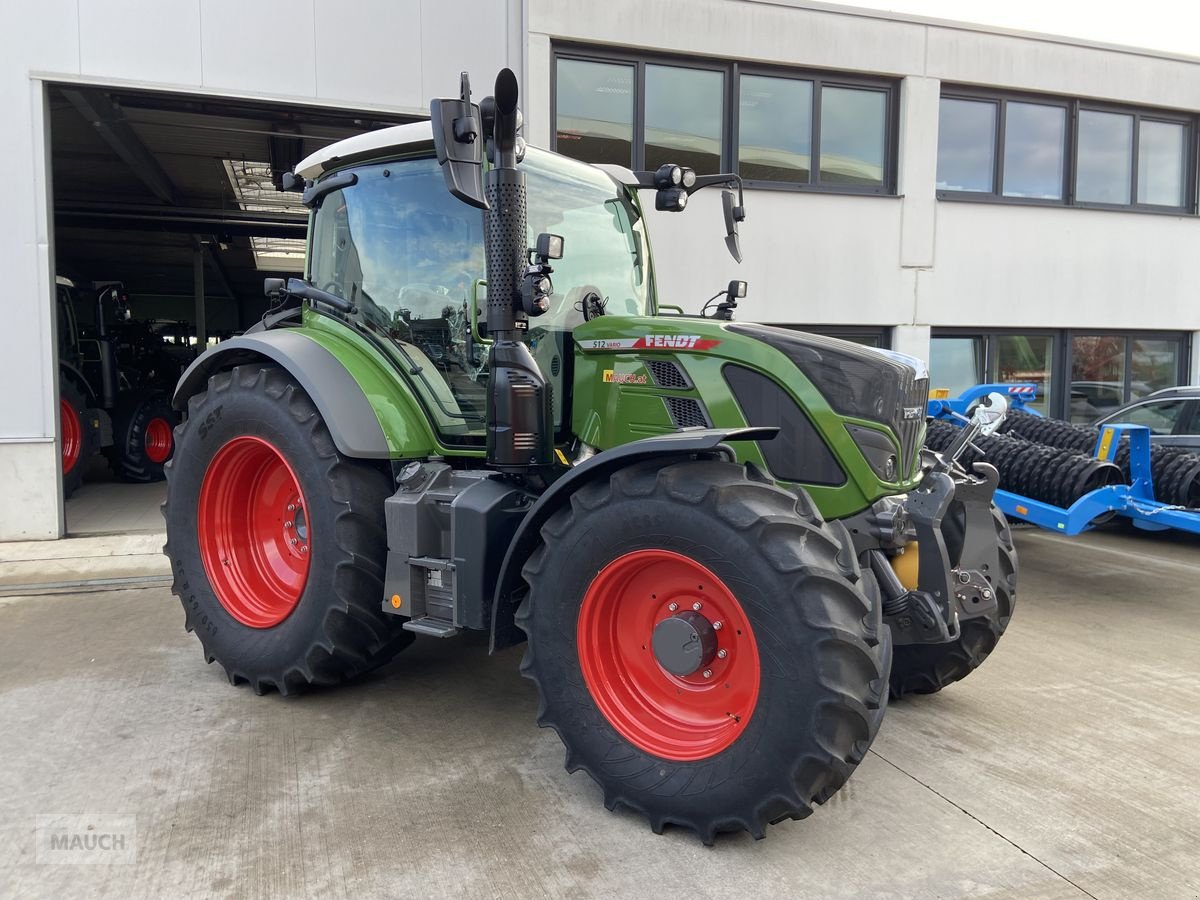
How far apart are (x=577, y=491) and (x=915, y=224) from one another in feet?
24.7

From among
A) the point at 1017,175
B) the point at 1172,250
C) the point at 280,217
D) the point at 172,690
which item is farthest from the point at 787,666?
the point at 280,217

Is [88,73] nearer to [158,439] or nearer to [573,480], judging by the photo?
[158,439]

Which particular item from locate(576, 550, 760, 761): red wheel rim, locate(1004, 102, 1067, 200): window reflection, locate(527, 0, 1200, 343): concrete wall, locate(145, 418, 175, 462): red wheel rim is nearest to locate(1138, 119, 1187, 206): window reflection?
locate(527, 0, 1200, 343): concrete wall

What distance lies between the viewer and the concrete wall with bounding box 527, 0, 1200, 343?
27.6 ft

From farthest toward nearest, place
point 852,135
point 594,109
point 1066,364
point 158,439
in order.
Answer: point 158,439 → point 1066,364 → point 852,135 → point 594,109

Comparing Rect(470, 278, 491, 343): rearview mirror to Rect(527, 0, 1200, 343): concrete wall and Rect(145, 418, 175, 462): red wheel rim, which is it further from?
Rect(145, 418, 175, 462): red wheel rim

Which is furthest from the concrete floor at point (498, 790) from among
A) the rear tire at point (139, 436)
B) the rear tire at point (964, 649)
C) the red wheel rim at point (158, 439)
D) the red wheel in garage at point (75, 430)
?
the red wheel rim at point (158, 439)

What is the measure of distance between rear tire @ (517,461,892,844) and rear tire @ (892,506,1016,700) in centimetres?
113

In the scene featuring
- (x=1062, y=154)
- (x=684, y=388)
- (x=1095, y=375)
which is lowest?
(x=684, y=388)

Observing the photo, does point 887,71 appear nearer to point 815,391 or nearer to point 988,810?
point 815,391

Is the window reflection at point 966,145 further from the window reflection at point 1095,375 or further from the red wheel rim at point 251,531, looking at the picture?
the red wheel rim at point 251,531

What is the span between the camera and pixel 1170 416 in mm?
8336

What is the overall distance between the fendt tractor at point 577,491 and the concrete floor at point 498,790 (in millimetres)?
217

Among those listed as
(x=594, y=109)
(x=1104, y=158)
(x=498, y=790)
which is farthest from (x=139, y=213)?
(x=1104, y=158)
